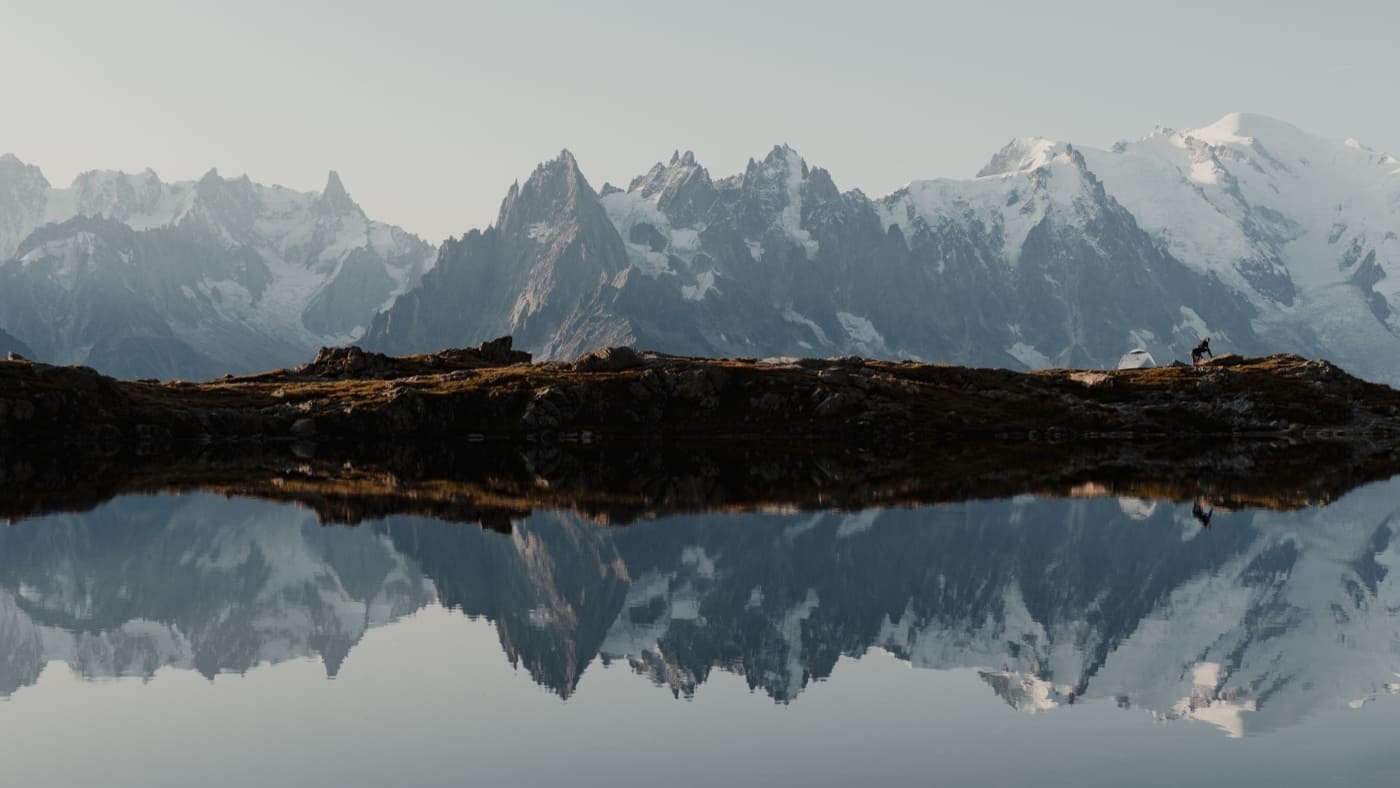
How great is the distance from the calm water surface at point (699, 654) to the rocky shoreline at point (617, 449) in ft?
56.0

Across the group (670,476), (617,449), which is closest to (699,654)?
(670,476)

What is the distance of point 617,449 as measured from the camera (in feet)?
545

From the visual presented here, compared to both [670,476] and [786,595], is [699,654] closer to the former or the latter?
[786,595]

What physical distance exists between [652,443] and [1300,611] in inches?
4571

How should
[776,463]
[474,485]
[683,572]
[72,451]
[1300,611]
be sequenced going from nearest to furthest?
[1300,611] → [683,572] → [474,485] → [776,463] → [72,451]

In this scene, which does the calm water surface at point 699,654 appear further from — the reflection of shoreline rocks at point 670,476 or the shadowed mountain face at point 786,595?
the reflection of shoreline rocks at point 670,476

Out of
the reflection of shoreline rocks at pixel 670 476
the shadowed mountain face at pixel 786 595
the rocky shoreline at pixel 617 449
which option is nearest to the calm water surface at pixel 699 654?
the shadowed mountain face at pixel 786 595

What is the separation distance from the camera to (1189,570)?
77.1 metres

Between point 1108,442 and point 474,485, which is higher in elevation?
point 474,485

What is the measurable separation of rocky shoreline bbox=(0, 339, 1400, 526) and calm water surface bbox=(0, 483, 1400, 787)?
17.1m

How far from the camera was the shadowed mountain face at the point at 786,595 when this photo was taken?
52500mm

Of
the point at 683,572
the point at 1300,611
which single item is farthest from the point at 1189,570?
the point at 683,572

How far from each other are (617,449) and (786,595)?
98.9 m

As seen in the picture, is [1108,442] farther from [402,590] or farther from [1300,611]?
[402,590]
